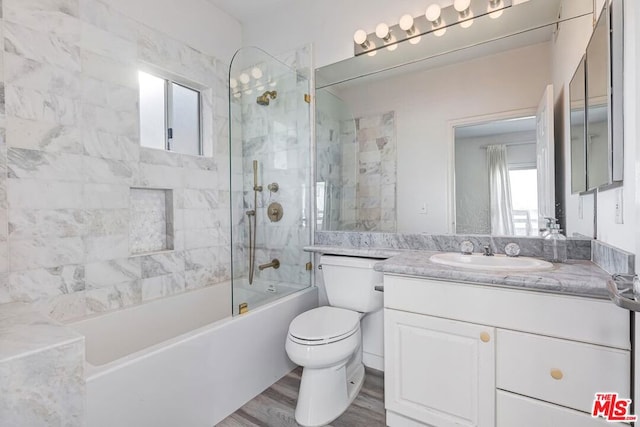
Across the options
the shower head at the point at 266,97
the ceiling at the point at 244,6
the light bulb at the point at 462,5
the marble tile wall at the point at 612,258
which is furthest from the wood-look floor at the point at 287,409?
the ceiling at the point at 244,6

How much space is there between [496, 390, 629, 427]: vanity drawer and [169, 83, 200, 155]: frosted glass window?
8.54ft

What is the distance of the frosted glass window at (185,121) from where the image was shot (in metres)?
2.53

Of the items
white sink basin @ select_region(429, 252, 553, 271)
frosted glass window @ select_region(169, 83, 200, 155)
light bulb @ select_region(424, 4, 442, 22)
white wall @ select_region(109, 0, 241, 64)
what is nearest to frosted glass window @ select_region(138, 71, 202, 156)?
frosted glass window @ select_region(169, 83, 200, 155)

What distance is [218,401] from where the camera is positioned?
1633 millimetres

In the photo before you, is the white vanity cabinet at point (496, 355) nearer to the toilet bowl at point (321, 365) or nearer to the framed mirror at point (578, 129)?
the toilet bowl at point (321, 365)

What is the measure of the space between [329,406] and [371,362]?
62cm

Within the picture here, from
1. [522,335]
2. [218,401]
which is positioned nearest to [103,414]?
A: [218,401]

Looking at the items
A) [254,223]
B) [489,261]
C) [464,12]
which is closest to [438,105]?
[464,12]

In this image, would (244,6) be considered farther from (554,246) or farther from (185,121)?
(554,246)

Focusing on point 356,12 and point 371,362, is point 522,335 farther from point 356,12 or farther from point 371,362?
point 356,12

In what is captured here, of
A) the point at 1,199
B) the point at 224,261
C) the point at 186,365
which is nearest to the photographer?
the point at 186,365

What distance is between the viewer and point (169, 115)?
2494 mm

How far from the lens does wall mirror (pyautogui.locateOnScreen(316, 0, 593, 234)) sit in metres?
1.73

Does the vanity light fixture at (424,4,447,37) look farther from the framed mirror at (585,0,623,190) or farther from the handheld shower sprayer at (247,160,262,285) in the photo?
the handheld shower sprayer at (247,160,262,285)
